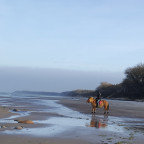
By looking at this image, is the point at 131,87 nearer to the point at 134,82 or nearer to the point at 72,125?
the point at 134,82

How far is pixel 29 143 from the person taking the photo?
34.2 ft

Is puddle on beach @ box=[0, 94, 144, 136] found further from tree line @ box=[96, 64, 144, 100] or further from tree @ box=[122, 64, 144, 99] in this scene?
tree @ box=[122, 64, 144, 99]

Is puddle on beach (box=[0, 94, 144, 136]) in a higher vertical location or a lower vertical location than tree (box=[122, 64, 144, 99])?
lower

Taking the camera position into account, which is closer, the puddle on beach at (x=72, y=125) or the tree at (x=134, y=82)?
the puddle on beach at (x=72, y=125)

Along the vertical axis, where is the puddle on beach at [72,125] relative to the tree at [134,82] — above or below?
below

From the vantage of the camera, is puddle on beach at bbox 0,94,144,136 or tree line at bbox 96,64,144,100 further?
tree line at bbox 96,64,144,100

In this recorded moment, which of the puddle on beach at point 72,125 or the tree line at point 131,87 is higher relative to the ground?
the tree line at point 131,87

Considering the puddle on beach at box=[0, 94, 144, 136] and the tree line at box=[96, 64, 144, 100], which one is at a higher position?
the tree line at box=[96, 64, 144, 100]

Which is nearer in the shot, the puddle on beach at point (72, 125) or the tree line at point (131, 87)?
the puddle on beach at point (72, 125)

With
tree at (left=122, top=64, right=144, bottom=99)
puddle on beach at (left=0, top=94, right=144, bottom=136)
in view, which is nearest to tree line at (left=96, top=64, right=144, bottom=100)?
tree at (left=122, top=64, right=144, bottom=99)

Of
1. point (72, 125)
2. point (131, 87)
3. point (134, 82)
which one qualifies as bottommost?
point (72, 125)

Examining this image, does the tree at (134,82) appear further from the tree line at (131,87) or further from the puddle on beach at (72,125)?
the puddle on beach at (72,125)

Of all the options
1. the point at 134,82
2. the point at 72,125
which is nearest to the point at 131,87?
the point at 134,82

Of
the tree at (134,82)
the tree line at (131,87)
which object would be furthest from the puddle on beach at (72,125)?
the tree at (134,82)
